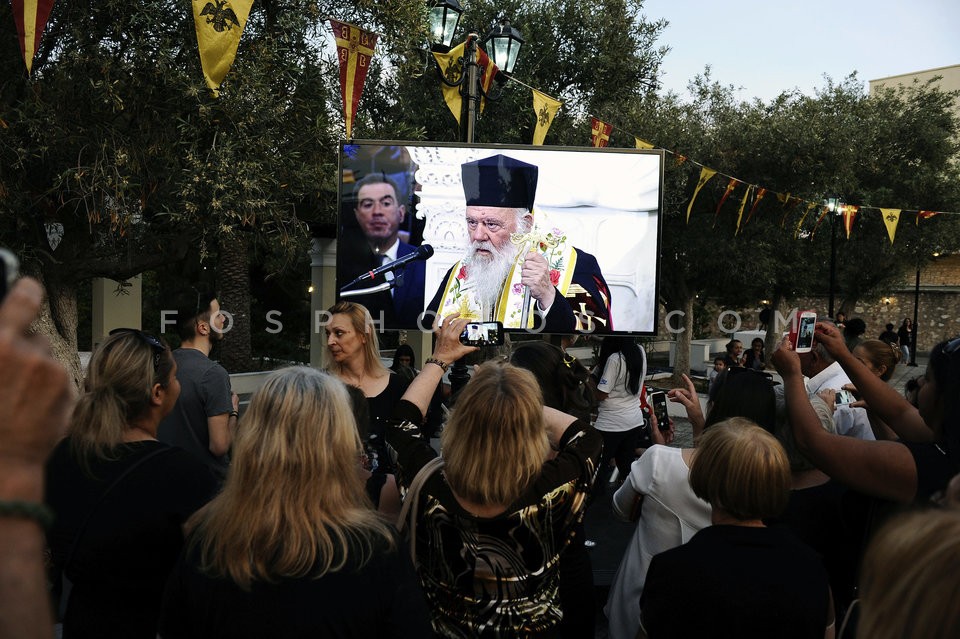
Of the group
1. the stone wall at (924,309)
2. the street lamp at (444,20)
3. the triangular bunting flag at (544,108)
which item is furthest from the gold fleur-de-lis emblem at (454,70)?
the stone wall at (924,309)

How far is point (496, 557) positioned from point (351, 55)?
20.9 ft

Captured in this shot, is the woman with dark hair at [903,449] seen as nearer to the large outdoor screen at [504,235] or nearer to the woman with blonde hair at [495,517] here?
the woman with blonde hair at [495,517]

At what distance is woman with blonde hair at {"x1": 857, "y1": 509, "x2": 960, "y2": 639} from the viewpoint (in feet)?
3.10

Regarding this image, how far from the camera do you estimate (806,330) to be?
3256 millimetres

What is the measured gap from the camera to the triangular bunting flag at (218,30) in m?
5.70

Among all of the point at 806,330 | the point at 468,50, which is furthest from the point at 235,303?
the point at 806,330

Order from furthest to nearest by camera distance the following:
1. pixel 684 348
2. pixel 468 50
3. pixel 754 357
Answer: pixel 684 348 → pixel 754 357 → pixel 468 50

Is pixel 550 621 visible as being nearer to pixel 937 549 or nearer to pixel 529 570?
pixel 529 570

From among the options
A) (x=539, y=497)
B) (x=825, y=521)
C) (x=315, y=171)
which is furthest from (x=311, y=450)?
(x=315, y=171)

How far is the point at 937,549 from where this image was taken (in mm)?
984

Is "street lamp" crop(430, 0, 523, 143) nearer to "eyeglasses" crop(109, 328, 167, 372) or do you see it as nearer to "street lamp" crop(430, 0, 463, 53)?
"street lamp" crop(430, 0, 463, 53)

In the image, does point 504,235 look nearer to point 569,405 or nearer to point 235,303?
point 569,405

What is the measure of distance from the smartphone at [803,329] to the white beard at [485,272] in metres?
4.38

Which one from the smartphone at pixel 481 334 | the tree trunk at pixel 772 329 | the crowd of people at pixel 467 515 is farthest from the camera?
the tree trunk at pixel 772 329
